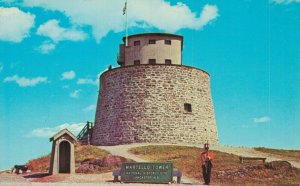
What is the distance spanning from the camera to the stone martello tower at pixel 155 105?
4138 cm

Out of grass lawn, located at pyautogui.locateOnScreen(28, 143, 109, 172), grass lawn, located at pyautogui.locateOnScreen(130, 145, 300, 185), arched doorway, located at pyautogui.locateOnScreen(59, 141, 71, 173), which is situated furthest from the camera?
grass lawn, located at pyautogui.locateOnScreen(28, 143, 109, 172)

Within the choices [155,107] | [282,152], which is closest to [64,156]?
[155,107]

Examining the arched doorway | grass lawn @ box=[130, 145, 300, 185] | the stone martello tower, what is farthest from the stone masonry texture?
the arched doorway

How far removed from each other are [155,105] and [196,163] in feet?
46.2

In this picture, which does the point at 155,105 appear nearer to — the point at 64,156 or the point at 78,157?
the point at 78,157

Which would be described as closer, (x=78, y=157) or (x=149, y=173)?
(x=149, y=173)

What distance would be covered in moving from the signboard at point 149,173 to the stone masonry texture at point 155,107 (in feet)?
62.6

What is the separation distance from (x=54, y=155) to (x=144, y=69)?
60.0 ft

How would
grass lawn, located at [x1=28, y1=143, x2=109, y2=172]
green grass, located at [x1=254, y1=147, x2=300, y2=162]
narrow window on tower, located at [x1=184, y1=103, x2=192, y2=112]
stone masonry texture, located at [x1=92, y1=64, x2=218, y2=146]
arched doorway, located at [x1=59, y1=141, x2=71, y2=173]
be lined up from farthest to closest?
narrow window on tower, located at [x1=184, y1=103, x2=192, y2=112] → stone masonry texture, located at [x1=92, y1=64, x2=218, y2=146] → green grass, located at [x1=254, y1=147, x2=300, y2=162] → grass lawn, located at [x1=28, y1=143, x2=109, y2=172] → arched doorway, located at [x1=59, y1=141, x2=71, y2=173]

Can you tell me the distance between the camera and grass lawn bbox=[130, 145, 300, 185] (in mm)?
22828

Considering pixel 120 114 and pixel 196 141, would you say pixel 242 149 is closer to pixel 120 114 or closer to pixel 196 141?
pixel 196 141

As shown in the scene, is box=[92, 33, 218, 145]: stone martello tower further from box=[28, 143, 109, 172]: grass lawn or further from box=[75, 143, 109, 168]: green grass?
box=[28, 143, 109, 172]: grass lawn

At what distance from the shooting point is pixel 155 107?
41781mm

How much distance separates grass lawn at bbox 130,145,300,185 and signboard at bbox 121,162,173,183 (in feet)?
8.02
